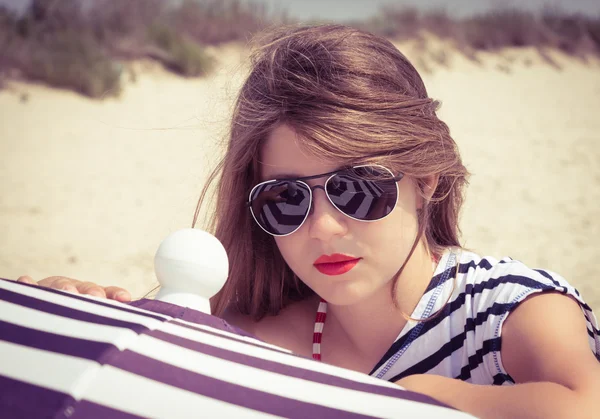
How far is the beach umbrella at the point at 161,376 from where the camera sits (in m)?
0.90

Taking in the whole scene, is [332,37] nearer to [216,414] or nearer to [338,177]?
[338,177]

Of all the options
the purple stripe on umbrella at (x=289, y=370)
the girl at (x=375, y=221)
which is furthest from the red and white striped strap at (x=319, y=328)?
the purple stripe on umbrella at (x=289, y=370)

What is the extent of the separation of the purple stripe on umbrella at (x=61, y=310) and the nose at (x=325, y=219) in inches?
31.4

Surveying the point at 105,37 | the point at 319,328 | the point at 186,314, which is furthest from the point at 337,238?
the point at 105,37

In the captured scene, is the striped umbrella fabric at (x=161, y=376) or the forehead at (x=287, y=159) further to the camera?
the forehead at (x=287, y=159)

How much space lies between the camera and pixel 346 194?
1.79 meters

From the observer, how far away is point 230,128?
2260 millimetres

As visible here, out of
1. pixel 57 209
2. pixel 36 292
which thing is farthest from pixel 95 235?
pixel 36 292

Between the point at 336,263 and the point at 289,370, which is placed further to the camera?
the point at 336,263

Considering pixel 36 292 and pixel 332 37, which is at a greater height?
pixel 332 37

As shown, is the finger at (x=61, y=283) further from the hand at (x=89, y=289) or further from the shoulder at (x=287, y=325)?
the shoulder at (x=287, y=325)

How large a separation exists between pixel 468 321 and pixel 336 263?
439 millimetres

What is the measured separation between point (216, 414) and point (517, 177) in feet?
33.5

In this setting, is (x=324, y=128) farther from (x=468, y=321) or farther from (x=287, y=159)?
(x=468, y=321)
